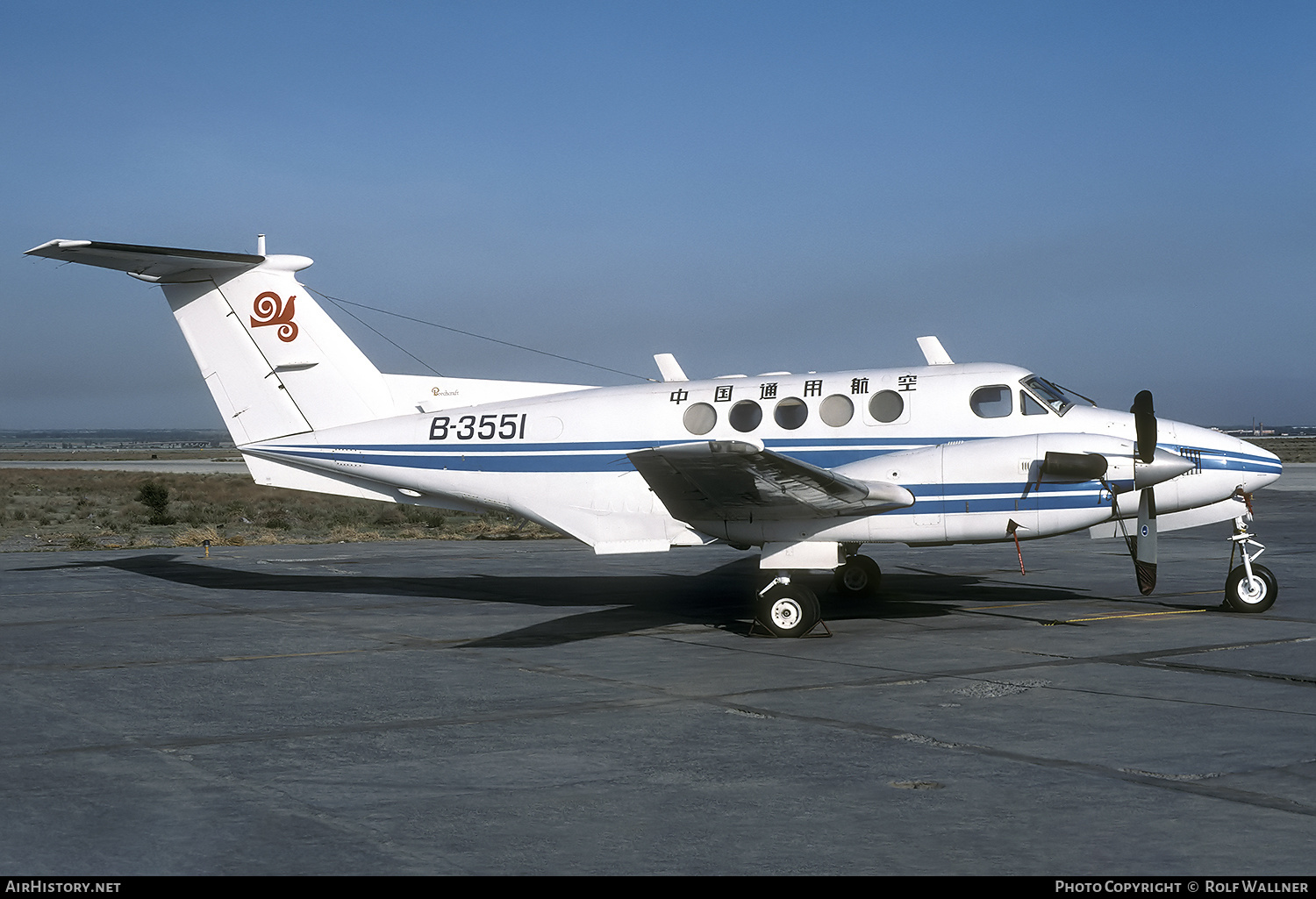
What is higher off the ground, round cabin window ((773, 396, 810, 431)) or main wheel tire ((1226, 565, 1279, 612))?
round cabin window ((773, 396, 810, 431))

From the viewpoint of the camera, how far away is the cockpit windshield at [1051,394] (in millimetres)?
13898

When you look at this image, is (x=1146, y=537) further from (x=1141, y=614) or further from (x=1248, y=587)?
(x=1248, y=587)

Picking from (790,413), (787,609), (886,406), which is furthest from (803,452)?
(787,609)

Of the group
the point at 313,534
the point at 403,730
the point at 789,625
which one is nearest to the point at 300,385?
the point at 789,625

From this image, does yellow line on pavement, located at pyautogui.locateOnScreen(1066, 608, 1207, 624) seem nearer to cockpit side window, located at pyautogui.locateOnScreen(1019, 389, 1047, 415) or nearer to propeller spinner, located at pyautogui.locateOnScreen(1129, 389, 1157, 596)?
propeller spinner, located at pyautogui.locateOnScreen(1129, 389, 1157, 596)

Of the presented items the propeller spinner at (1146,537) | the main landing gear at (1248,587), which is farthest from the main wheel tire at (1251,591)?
the propeller spinner at (1146,537)

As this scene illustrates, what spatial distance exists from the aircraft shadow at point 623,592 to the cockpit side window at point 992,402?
105 inches

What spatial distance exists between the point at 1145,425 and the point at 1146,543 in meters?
1.45

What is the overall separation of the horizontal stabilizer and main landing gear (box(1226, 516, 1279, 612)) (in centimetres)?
1340

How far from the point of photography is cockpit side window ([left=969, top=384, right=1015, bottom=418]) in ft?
45.8

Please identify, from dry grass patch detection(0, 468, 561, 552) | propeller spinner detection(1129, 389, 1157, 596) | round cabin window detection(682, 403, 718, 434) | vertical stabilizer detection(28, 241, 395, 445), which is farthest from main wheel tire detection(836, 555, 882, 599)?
dry grass patch detection(0, 468, 561, 552)

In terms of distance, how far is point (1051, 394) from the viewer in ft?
46.1

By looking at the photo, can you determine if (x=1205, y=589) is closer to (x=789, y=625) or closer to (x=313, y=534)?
(x=789, y=625)

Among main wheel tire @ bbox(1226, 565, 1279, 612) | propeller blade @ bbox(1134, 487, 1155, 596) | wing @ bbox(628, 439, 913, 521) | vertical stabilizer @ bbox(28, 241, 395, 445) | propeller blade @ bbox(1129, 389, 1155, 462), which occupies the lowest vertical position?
main wheel tire @ bbox(1226, 565, 1279, 612)
